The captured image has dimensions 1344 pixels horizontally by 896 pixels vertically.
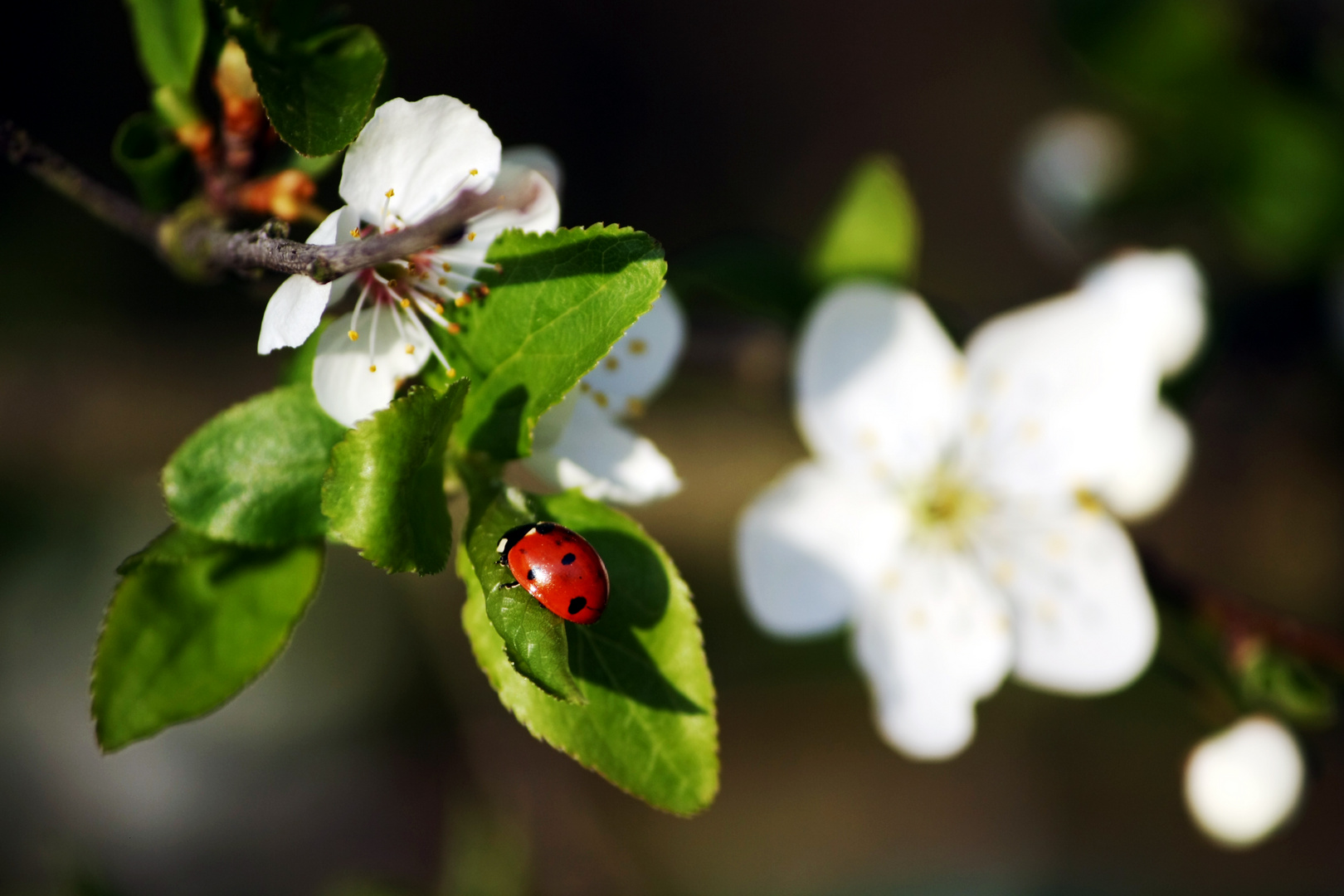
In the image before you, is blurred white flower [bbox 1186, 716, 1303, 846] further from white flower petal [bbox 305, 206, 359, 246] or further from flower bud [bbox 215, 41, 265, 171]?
flower bud [bbox 215, 41, 265, 171]

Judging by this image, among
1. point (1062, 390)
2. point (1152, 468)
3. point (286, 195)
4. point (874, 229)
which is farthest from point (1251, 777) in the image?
point (286, 195)

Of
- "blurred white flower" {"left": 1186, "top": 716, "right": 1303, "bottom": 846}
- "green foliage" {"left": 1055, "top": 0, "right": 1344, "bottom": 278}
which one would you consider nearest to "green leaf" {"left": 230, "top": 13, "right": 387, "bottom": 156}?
"blurred white flower" {"left": 1186, "top": 716, "right": 1303, "bottom": 846}

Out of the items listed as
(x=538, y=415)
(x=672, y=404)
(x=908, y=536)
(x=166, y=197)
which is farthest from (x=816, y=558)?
(x=672, y=404)

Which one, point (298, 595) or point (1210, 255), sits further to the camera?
point (1210, 255)

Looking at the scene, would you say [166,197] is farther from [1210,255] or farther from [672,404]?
[1210,255]

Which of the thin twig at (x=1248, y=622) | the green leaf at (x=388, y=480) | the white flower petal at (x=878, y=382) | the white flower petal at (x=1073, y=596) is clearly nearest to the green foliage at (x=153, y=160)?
the green leaf at (x=388, y=480)

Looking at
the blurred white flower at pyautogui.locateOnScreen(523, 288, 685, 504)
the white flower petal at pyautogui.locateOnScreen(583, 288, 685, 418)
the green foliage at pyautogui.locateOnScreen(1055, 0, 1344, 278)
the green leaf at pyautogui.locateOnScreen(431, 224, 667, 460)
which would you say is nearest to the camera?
the green leaf at pyautogui.locateOnScreen(431, 224, 667, 460)

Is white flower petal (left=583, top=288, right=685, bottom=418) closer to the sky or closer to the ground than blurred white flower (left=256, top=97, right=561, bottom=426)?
closer to the ground
